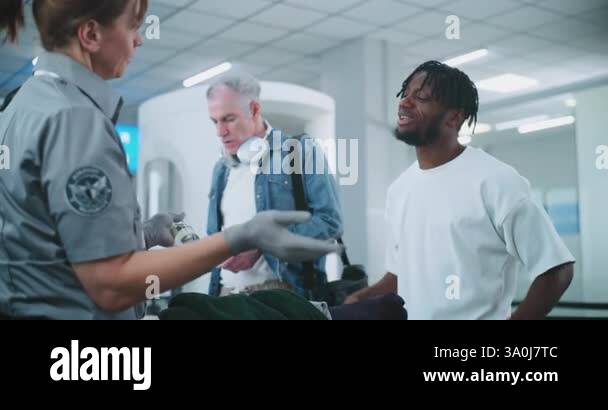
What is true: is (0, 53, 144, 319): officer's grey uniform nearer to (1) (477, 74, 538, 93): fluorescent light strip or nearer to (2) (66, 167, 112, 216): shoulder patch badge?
(2) (66, 167, 112, 216): shoulder patch badge

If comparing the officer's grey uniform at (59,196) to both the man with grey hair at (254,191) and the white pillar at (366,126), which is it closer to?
the man with grey hair at (254,191)

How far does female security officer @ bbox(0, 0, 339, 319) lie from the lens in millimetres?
711

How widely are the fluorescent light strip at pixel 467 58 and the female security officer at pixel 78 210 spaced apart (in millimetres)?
584

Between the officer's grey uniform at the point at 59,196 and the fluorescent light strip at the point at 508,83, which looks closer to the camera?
the officer's grey uniform at the point at 59,196

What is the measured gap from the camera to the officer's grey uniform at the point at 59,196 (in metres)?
0.71

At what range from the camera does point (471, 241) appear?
1.03 meters

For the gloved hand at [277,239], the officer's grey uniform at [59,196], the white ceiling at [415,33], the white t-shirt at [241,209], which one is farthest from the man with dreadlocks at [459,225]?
the officer's grey uniform at [59,196]

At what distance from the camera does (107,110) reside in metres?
0.84

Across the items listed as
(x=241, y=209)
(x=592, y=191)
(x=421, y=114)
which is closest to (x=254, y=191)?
(x=241, y=209)

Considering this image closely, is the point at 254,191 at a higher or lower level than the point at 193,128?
lower

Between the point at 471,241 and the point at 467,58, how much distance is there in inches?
15.5

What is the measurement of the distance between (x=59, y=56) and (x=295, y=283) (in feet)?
2.08

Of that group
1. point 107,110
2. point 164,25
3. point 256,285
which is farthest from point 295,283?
point 164,25

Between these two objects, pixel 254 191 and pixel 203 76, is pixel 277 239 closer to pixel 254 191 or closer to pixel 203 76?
pixel 254 191
